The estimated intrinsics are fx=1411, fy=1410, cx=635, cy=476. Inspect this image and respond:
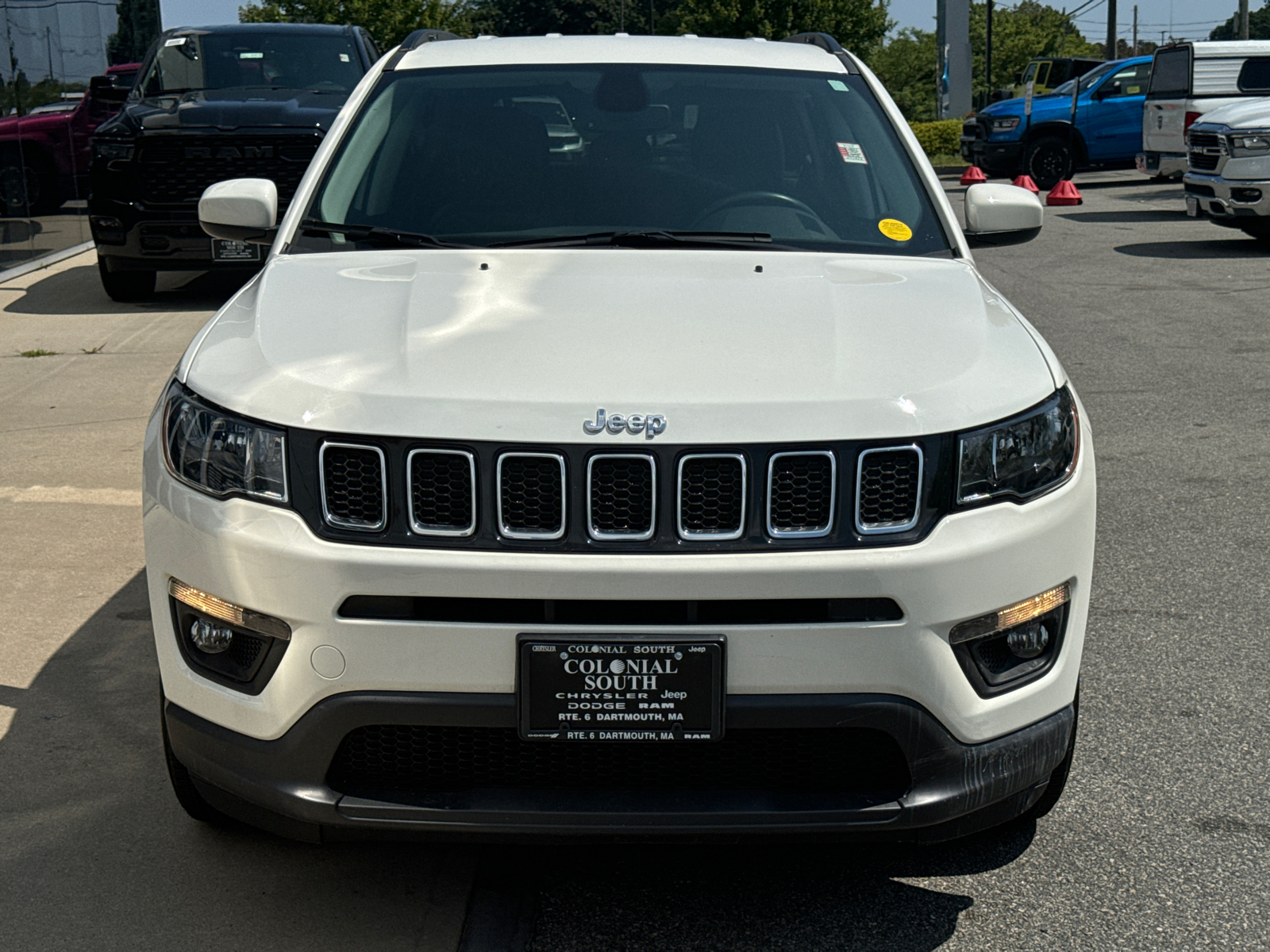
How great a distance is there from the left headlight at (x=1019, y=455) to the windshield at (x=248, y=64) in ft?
31.4

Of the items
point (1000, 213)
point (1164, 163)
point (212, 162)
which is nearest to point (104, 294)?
point (212, 162)

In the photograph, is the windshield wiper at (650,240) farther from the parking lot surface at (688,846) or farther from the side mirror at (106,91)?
the side mirror at (106,91)

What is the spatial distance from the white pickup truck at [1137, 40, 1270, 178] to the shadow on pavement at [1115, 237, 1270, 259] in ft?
11.8

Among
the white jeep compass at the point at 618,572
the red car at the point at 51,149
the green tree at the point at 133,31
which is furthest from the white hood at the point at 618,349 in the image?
the green tree at the point at 133,31

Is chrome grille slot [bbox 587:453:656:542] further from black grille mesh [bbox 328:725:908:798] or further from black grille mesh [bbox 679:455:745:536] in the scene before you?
black grille mesh [bbox 328:725:908:798]

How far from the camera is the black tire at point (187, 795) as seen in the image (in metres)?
2.90

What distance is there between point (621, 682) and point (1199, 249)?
13594mm

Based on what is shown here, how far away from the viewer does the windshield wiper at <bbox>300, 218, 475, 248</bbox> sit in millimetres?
3520

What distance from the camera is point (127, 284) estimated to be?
1116 centimetres

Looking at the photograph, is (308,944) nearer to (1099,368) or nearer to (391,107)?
(391,107)

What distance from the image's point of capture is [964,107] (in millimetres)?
37219

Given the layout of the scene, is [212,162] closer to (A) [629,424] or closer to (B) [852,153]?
(B) [852,153]

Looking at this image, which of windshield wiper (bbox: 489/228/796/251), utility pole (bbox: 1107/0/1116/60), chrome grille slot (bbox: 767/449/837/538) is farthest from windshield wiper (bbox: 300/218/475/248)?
utility pole (bbox: 1107/0/1116/60)

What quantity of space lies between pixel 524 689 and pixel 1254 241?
14427mm
